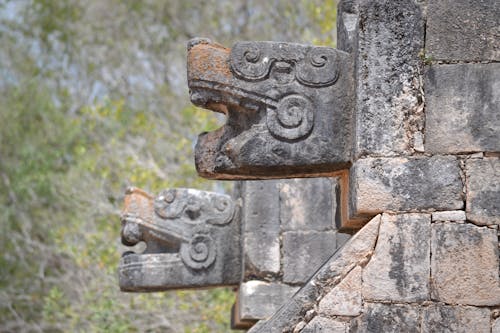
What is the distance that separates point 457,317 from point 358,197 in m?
0.62

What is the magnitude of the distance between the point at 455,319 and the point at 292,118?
1.09 m

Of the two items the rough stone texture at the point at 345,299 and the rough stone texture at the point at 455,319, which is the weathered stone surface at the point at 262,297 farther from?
the rough stone texture at the point at 455,319

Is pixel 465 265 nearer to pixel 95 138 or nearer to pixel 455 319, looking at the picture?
pixel 455 319

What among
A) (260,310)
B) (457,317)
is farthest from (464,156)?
(260,310)

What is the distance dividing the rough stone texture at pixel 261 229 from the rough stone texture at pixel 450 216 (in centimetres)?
253

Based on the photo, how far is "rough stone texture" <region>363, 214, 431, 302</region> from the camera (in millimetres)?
4582

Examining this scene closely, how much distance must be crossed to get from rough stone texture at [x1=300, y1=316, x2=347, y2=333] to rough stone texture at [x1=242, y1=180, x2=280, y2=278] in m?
2.47

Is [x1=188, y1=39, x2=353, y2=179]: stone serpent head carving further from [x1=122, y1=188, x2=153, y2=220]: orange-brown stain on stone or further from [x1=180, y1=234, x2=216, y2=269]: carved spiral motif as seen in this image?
[x1=122, y1=188, x2=153, y2=220]: orange-brown stain on stone

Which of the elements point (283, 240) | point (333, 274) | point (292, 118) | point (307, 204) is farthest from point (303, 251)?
point (333, 274)

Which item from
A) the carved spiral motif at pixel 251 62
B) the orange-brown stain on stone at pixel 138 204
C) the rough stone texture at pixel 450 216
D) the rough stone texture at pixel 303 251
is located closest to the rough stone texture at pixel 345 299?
the rough stone texture at pixel 450 216

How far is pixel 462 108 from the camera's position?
186 inches

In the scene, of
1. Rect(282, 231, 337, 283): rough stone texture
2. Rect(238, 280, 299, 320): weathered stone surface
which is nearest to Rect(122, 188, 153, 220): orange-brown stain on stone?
Rect(238, 280, 299, 320): weathered stone surface

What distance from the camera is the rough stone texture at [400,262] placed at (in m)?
4.58

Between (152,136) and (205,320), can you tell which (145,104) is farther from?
(205,320)
